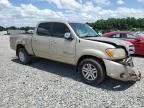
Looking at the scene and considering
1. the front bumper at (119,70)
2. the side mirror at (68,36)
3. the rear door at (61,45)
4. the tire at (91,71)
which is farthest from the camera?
the rear door at (61,45)

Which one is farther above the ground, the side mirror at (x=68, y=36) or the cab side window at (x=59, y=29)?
the cab side window at (x=59, y=29)

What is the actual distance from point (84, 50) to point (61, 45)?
983mm

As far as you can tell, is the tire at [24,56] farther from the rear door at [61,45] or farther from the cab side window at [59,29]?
the cab side window at [59,29]

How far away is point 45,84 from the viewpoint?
6.15m

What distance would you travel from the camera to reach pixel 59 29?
7180mm

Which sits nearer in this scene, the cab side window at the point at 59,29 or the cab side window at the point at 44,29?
the cab side window at the point at 59,29

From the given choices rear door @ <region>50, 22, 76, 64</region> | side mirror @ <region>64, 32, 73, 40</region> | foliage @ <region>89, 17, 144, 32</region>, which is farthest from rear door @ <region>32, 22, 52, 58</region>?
foliage @ <region>89, 17, 144, 32</region>

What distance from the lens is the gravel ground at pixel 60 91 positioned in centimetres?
476

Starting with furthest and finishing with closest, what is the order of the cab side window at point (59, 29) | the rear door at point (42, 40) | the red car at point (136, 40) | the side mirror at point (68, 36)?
1. the red car at point (136, 40)
2. the rear door at point (42, 40)
3. the cab side window at point (59, 29)
4. the side mirror at point (68, 36)

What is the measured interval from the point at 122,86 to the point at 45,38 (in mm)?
3179

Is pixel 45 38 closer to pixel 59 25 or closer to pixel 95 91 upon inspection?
pixel 59 25

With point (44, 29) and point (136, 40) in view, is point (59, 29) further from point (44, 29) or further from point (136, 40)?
point (136, 40)

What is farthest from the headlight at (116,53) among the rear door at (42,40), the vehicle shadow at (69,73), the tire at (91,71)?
the rear door at (42,40)

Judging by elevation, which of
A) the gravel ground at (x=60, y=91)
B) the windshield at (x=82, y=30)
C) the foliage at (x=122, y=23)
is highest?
the foliage at (x=122, y=23)
